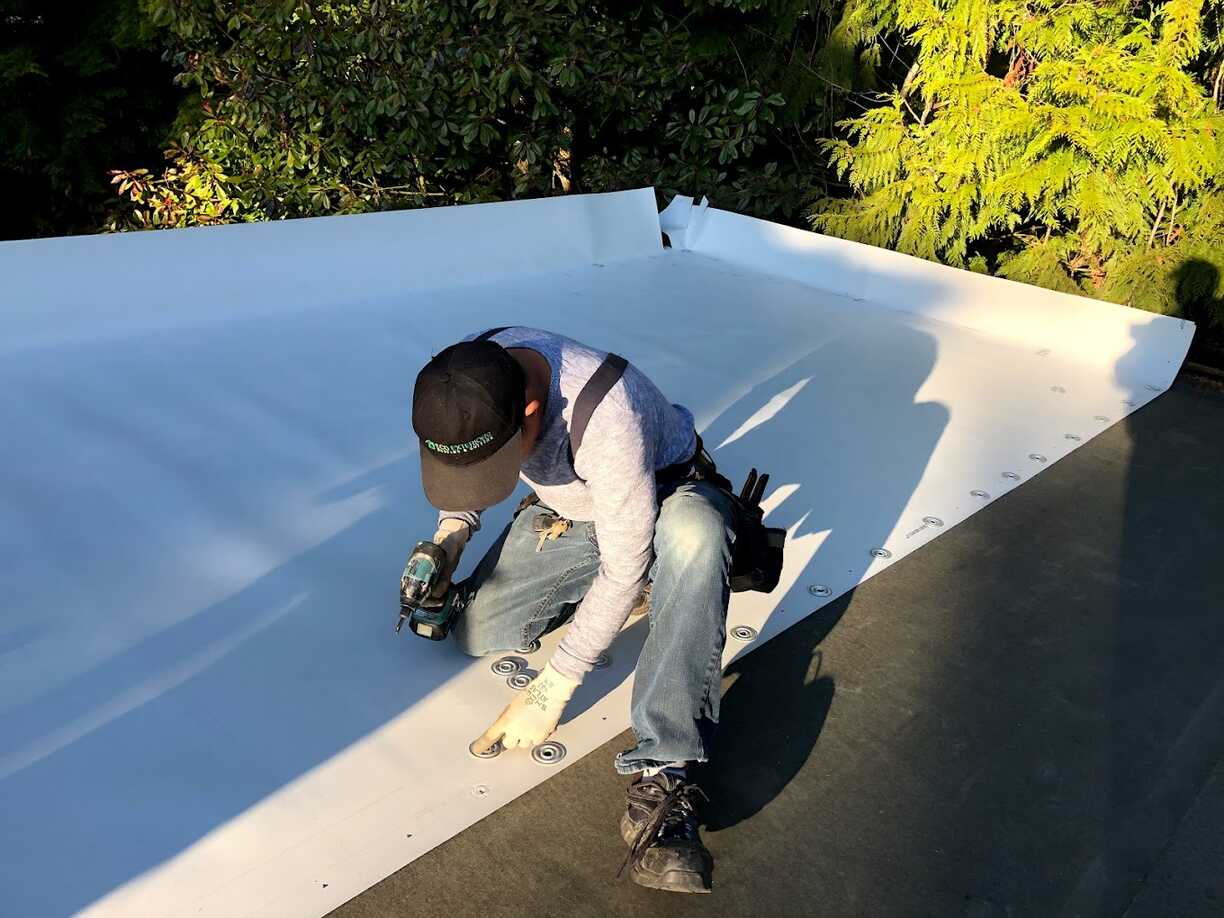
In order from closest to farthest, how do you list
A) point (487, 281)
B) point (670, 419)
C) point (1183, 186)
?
point (670, 419) → point (487, 281) → point (1183, 186)

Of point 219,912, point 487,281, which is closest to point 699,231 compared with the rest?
point 487,281

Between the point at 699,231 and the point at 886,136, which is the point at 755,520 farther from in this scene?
the point at 886,136

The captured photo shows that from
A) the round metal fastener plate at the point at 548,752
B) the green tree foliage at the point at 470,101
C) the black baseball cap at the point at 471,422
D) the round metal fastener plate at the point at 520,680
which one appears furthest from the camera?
the green tree foliage at the point at 470,101

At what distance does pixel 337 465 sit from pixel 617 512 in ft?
3.94

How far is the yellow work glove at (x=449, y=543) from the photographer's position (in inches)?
65.5

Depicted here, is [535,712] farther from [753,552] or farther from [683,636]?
[753,552]

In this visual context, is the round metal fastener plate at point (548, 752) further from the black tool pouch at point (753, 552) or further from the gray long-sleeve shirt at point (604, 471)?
the black tool pouch at point (753, 552)

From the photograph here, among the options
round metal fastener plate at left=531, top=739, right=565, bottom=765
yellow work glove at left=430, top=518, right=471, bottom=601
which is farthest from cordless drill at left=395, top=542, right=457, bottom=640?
round metal fastener plate at left=531, top=739, right=565, bottom=765

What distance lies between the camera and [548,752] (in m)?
1.59

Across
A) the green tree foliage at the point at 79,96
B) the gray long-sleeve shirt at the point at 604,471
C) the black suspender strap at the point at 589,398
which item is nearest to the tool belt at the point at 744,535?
the gray long-sleeve shirt at the point at 604,471

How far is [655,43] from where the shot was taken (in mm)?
5332

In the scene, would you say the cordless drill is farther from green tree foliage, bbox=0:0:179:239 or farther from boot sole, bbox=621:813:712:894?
green tree foliage, bbox=0:0:179:239

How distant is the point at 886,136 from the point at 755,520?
3.49 metres

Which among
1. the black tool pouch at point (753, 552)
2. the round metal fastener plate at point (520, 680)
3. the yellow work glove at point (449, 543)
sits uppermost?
the black tool pouch at point (753, 552)
